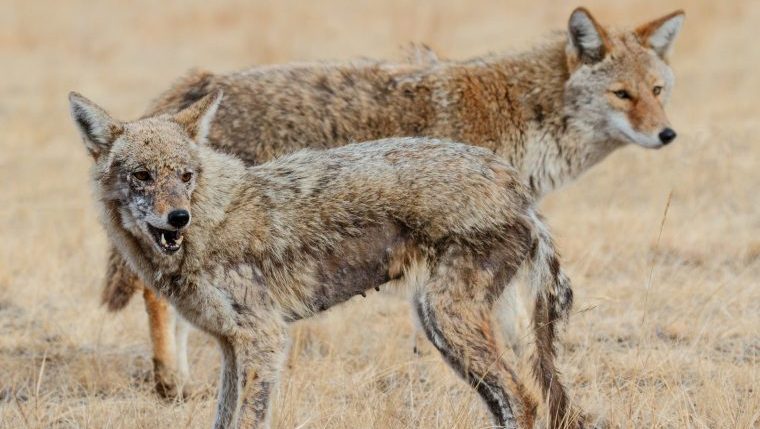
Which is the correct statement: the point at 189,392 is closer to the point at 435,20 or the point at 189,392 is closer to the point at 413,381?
Result: the point at 413,381

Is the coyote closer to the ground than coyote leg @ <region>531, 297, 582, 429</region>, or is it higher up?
higher up

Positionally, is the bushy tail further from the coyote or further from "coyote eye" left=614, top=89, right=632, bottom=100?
"coyote eye" left=614, top=89, right=632, bottom=100

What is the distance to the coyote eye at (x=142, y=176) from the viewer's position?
15.7ft

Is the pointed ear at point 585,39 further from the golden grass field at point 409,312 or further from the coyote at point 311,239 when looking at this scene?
the coyote at point 311,239

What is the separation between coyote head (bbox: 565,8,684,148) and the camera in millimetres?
6949

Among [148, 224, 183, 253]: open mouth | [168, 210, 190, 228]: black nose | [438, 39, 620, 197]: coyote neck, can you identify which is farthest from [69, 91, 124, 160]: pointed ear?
[438, 39, 620, 197]: coyote neck

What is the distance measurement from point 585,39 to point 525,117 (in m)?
0.65

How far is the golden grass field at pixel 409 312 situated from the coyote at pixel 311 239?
0.35 metres

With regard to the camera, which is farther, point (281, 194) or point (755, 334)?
point (755, 334)

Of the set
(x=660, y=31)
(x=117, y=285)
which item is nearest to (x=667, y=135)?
(x=660, y=31)

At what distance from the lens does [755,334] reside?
6.40 meters

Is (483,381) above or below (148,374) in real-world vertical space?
above

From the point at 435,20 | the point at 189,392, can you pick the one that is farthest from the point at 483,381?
the point at 435,20

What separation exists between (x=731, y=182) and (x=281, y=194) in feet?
20.3
